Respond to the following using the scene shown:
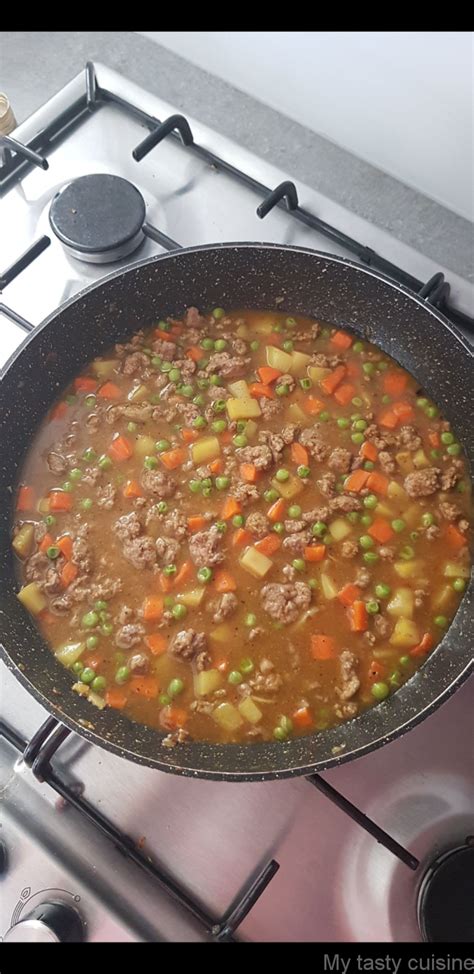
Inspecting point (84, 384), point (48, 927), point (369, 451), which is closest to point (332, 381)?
point (369, 451)

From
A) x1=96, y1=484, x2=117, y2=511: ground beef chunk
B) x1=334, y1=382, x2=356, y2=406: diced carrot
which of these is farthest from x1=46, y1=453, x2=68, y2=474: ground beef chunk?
x1=334, y1=382, x2=356, y2=406: diced carrot

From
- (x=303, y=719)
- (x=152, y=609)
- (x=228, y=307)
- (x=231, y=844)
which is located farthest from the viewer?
(x=228, y=307)

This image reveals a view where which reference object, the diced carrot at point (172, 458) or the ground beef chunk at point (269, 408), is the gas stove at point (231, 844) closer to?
the diced carrot at point (172, 458)

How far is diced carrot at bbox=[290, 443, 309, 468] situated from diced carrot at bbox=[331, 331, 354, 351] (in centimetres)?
40

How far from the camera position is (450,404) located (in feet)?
8.87

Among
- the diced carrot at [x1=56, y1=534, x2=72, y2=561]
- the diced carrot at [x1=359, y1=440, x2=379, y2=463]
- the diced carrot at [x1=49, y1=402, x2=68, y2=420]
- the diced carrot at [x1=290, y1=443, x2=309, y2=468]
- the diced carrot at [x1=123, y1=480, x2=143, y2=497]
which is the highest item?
the diced carrot at [x1=359, y1=440, x2=379, y2=463]

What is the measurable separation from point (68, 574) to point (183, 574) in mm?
340

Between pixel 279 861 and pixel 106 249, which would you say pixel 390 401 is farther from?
pixel 279 861

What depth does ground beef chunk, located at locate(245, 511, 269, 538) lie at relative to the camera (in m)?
2.57

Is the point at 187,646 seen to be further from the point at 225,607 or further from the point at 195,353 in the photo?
the point at 195,353

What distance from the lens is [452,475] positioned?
8.61 ft

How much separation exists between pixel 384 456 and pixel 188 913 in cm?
140

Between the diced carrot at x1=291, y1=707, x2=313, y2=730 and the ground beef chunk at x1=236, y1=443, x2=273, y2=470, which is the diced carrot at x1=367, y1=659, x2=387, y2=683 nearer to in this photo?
the diced carrot at x1=291, y1=707, x2=313, y2=730
